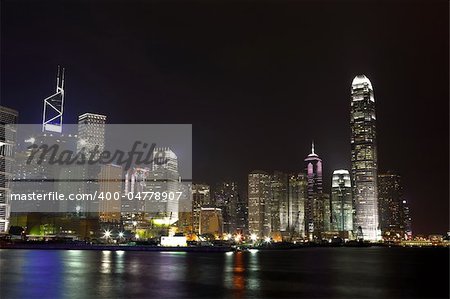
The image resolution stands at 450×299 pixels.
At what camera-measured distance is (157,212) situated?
184375mm

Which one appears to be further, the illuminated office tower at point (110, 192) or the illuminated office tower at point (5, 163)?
the illuminated office tower at point (110, 192)

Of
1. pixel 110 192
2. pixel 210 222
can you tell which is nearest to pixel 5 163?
pixel 110 192

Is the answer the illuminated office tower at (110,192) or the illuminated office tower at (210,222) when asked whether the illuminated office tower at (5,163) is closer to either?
the illuminated office tower at (110,192)

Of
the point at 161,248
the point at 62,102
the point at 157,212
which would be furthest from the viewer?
the point at 157,212

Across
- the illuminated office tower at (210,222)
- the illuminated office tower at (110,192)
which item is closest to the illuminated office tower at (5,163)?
the illuminated office tower at (110,192)

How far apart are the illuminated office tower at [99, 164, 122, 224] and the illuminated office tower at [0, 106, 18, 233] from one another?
4624 centimetres

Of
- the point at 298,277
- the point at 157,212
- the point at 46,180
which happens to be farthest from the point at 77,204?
the point at 298,277

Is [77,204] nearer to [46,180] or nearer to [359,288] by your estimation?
[46,180]

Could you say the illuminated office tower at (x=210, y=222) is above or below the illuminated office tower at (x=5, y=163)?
below

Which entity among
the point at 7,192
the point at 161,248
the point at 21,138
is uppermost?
the point at 21,138

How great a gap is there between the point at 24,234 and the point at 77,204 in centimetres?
3067

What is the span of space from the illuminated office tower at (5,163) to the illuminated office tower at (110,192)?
46.2 m

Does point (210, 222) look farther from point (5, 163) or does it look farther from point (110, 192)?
point (5, 163)

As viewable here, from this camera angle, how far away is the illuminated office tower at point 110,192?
182 meters
